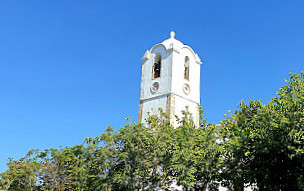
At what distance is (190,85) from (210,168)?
13774mm

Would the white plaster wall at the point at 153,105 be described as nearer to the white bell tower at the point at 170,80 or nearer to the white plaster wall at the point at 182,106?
the white bell tower at the point at 170,80

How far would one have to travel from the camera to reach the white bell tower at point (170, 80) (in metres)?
30.3

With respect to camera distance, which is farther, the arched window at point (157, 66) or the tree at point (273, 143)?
the arched window at point (157, 66)

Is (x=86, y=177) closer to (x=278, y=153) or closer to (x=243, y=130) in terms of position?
(x=243, y=130)

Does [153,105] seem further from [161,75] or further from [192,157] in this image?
[192,157]

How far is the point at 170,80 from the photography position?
30.4 metres

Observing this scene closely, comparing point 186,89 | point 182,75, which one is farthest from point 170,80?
point 186,89

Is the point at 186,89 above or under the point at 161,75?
under

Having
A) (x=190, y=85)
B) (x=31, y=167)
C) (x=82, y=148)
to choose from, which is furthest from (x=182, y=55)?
(x=31, y=167)

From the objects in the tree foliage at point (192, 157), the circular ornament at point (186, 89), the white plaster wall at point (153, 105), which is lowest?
the tree foliage at point (192, 157)

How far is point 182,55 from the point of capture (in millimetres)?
31969

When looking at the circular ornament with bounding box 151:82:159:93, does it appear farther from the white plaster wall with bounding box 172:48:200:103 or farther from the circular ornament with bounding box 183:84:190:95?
the circular ornament with bounding box 183:84:190:95

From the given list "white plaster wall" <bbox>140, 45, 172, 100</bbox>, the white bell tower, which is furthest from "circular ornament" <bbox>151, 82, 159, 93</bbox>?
"white plaster wall" <bbox>140, 45, 172, 100</bbox>

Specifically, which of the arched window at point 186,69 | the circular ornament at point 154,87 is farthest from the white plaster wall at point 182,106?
the arched window at point 186,69
